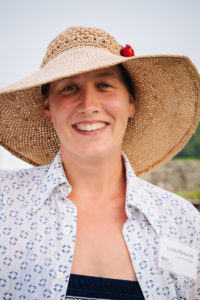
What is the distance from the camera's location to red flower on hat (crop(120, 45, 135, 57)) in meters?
1.57

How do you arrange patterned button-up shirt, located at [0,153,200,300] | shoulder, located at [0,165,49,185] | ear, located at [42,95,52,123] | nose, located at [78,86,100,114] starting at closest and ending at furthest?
1. patterned button-up shirt, located at [0,153,200,300]
2. nose, located at [78,86,100,114]
3. shoulder, located at [0,165,49,185]
4. ear, located at [42,95,52,123]

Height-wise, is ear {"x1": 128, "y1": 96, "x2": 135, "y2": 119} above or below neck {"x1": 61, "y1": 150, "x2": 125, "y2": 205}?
Answer: above

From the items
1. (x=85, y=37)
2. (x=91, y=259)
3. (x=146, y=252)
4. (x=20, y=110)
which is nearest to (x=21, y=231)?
(x=91, y=259)

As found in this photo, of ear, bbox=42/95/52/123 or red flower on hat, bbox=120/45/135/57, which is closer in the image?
red flower on hat, bbox=120/45/135/57

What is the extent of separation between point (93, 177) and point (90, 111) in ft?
1.34

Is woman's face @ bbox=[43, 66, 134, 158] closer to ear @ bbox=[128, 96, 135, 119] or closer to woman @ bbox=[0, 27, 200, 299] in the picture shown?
woman @ bbox=[0, 27, 200, 299]

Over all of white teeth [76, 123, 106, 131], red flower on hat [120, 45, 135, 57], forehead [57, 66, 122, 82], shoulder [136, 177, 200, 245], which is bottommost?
shoulder [136, 177, 200, 245]

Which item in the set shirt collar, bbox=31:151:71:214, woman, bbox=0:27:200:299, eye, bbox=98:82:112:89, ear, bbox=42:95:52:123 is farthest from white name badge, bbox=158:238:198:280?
ear, bbox=42:95:52:123

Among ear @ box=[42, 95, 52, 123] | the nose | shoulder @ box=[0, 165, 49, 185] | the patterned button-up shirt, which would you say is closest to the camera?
the patterned button-up shirt

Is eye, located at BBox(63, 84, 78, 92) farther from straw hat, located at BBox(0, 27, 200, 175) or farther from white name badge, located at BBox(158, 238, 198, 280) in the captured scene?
white name badge, located at BBox(158, 238, 198, 280)

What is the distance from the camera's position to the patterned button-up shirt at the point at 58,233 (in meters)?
1.33

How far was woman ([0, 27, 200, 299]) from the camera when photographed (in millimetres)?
1350

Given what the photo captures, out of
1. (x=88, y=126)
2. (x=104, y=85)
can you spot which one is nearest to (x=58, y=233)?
(x=88, y=126)

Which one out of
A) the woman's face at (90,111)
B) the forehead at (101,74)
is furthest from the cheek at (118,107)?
the forehead at (101,74)
